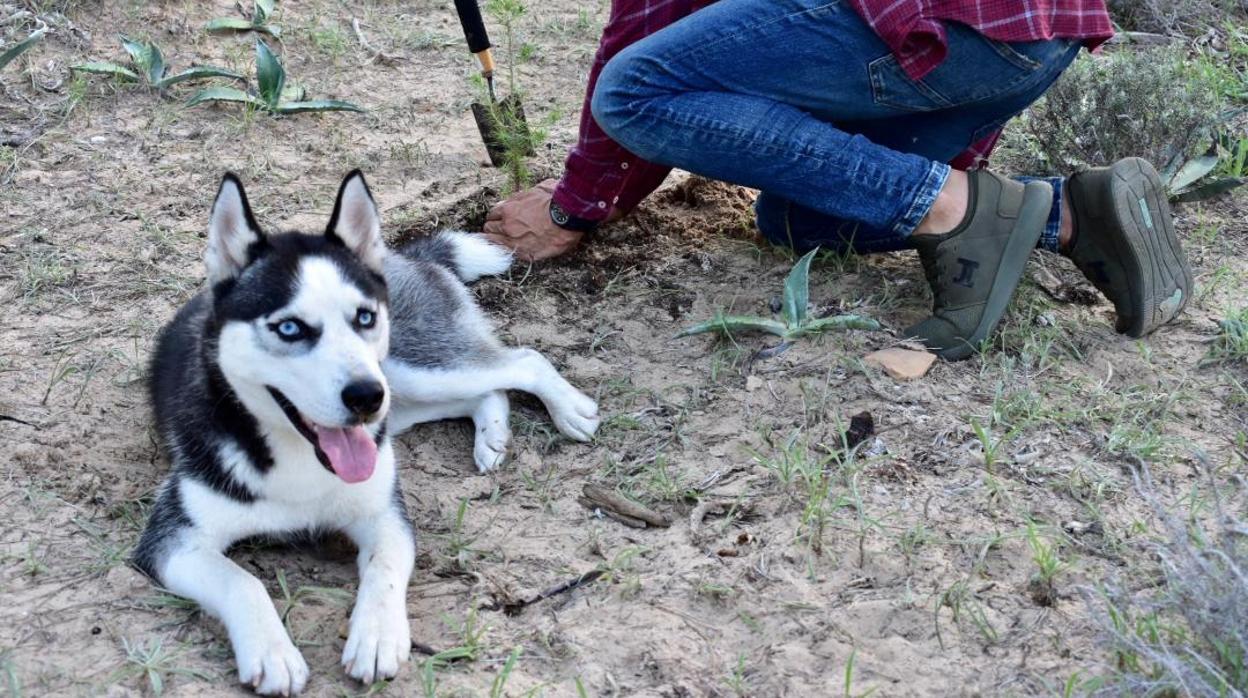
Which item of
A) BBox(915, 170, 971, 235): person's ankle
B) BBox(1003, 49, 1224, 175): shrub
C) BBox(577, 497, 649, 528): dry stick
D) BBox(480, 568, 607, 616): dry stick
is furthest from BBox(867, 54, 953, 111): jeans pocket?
BBox(480, 568, 607, 616): dry stick

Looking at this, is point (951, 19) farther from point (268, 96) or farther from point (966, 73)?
A: point (268, 96)

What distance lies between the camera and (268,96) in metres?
5.55

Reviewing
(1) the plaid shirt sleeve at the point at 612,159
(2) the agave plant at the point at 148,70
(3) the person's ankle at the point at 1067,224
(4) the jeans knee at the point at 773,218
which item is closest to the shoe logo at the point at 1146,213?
(3) the person's ankle at the point at 1067,224

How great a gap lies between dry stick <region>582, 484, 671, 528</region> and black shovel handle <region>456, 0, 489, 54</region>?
1.93 m

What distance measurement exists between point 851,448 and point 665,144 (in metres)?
1.10

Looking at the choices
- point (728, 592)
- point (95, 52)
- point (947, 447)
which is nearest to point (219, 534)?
point (728, 592)

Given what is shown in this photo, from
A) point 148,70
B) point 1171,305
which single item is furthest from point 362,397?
point 148,70

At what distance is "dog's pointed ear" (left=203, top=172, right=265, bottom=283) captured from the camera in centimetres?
309

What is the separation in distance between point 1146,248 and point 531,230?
2.05 meters

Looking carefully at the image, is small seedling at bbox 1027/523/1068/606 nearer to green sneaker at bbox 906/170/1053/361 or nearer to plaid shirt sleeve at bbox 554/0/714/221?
green sneaker at bbox 906/170/1053/361

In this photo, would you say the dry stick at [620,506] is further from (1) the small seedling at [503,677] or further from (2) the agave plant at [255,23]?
(2) the agave plant at [255,23]

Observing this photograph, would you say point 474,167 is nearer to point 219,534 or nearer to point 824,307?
point 824,307

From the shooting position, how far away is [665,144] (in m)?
3.93

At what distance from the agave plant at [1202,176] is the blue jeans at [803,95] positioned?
1237mm
